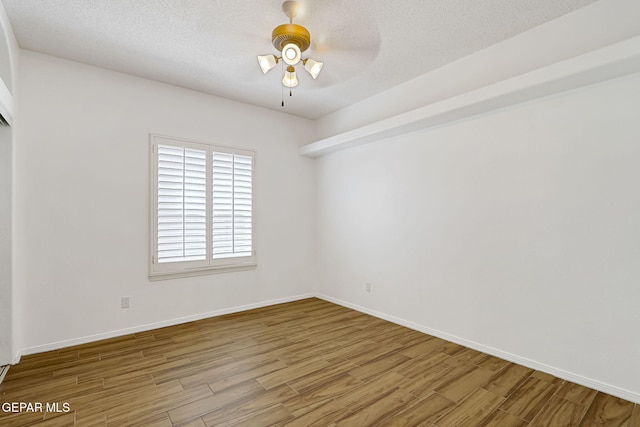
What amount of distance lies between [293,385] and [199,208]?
2512 mm

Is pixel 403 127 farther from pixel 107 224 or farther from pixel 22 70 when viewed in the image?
pixel 22 70

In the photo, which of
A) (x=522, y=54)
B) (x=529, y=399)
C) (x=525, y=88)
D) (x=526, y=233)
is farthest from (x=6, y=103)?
(x=529, y=399)

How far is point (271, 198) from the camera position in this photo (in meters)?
4.73

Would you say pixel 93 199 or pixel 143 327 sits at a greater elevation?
pixel 93 199

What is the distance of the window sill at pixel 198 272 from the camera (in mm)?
3721

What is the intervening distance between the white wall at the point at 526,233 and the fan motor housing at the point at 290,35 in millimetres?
1855

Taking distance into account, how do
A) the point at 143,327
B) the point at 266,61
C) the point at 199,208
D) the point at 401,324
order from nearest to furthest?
the point at 266,61, the point at 143,327, the point at 401,324, the point at 199,208

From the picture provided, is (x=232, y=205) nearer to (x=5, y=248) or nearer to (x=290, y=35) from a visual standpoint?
(x=5, y=248)

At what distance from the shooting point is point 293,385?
244cm

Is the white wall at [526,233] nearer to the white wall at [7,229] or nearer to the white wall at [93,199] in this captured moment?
the white wall at [93,199]

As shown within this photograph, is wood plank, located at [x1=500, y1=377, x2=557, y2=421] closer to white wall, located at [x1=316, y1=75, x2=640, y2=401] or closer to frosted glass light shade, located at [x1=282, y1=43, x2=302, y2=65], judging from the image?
white wall, located at [x1=316, y1=75, x2=640, y2=401]

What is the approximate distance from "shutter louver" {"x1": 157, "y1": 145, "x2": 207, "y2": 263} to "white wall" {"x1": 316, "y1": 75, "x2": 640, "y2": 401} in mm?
2314

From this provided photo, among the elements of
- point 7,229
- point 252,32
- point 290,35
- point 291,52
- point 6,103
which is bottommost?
point 7,229

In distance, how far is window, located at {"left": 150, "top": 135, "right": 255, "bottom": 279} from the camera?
3725 mm
